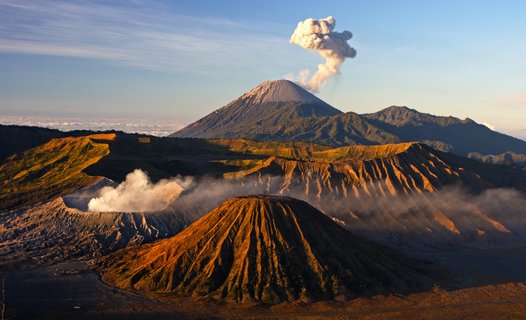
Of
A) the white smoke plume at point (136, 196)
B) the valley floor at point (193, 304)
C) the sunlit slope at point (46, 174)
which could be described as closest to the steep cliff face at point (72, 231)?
the white smoke plume at point (136, 196)

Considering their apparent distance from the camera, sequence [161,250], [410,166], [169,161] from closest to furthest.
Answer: [161,250]
[410,166]
[169,161]

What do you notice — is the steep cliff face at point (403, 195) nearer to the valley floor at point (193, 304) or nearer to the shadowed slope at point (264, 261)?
the shadowed slope at point (264, 261)

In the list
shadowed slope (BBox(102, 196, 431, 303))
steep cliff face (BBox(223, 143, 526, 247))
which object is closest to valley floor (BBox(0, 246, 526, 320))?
shadowed slope (BBox(102, 196, 431, 303))

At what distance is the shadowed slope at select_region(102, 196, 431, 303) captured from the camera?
87812 millimetres

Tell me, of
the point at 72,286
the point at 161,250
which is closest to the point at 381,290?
the point at 161,250

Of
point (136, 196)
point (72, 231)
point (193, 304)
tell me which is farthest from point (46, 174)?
point (193, 304)

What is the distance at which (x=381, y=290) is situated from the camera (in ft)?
297

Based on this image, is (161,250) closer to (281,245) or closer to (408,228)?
(281,245)

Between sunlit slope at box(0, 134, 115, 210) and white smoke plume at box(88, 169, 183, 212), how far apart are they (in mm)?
12236

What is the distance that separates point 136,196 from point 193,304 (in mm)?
57430

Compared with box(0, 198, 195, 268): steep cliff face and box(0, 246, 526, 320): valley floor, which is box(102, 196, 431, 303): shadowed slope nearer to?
box(0, 246, 526, 320): valley floor

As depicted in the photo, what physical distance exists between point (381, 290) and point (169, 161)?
4461 inches

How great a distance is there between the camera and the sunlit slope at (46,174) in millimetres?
150375

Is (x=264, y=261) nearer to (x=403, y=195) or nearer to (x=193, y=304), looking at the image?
(x=193, y=304)
